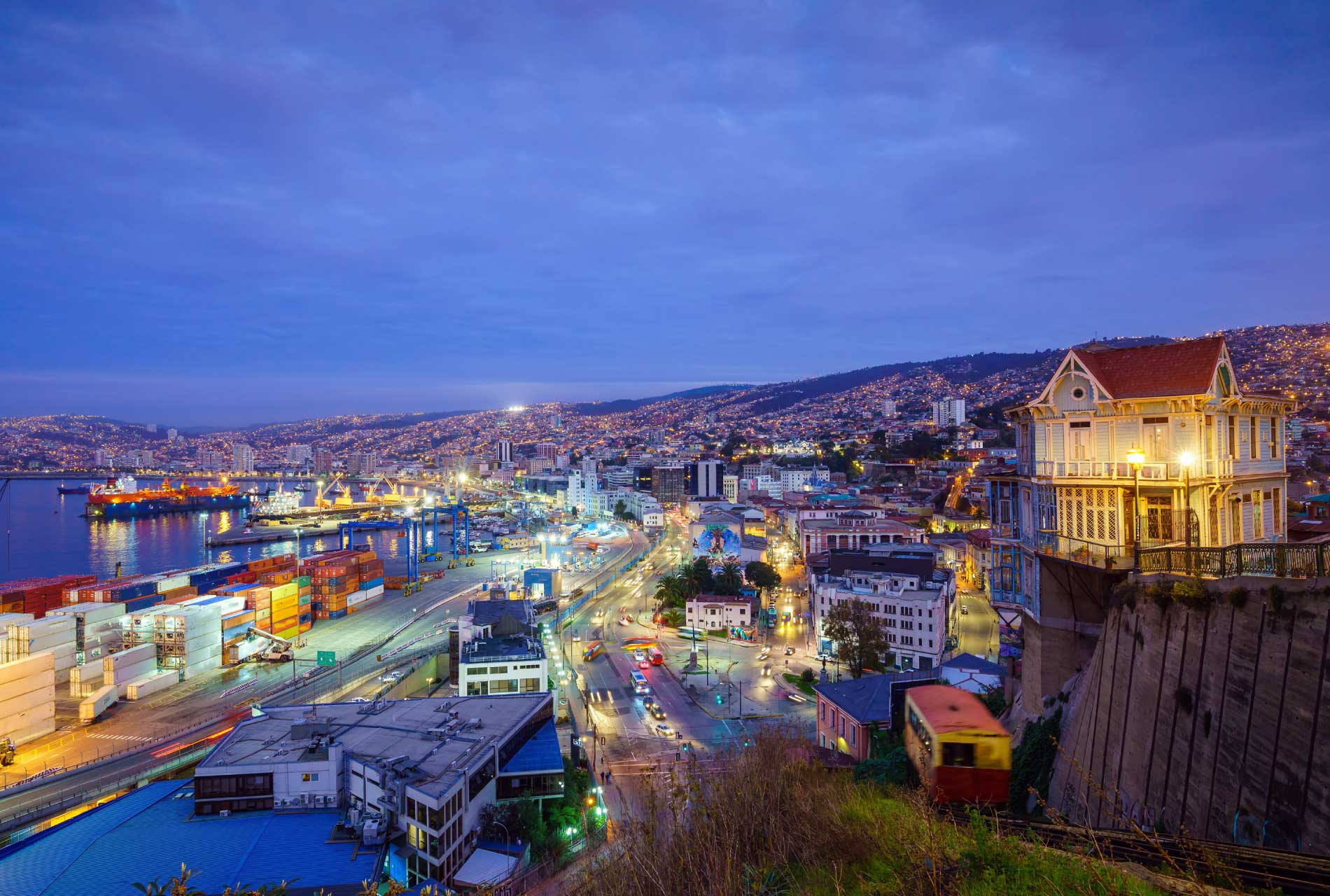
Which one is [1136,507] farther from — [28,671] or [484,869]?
[28,671]

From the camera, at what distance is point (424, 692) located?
59.6 ft

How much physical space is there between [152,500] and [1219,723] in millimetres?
77230

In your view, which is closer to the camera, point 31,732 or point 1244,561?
point 1244,561

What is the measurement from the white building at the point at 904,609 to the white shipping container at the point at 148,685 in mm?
17161

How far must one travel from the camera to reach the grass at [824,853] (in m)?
3.40

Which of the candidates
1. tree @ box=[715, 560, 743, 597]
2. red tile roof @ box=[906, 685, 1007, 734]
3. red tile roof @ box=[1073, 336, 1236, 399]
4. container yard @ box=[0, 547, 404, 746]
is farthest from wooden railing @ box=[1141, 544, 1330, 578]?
tree @ box=[715, 560, 743, 597]

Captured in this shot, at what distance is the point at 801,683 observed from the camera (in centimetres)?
1770

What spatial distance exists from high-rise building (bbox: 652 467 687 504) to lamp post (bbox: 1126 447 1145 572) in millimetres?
58943

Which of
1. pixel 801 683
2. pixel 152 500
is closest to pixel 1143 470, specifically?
pixel 801 683

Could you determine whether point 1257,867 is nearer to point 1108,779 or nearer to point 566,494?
point 1108,779

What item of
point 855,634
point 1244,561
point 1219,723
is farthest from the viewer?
point 855,634

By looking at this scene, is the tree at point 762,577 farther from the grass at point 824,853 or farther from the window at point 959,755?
the window at point 959,755

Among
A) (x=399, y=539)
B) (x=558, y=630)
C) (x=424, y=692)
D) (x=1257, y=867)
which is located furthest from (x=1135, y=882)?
(x=399, y=539)

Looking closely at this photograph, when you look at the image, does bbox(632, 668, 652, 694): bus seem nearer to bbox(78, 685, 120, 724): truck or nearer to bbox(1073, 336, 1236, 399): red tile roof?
bbox(78, 685, 120, 724): truck
